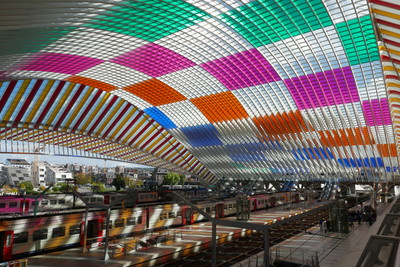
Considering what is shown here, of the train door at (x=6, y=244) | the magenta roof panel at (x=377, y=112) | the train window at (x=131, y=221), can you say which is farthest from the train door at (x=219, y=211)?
the magenta roof panel at (x=377, y=112)

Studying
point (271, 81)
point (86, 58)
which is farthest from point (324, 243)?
point (86, 58)

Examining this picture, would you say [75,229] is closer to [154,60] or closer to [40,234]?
[40,234]

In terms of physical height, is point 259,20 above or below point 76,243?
above

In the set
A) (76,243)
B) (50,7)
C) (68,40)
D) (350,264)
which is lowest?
(76,243)

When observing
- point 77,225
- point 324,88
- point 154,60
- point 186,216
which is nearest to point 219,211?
point 186,216

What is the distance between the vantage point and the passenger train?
18688 mm

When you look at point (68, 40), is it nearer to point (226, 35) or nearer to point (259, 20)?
point (226, 35)

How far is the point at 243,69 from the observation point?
40.8 metres

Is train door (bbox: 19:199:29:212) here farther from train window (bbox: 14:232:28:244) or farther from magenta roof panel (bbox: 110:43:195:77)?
magenta roof panel (bbox: 110:43:195:77)

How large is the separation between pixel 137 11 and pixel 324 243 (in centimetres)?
2449

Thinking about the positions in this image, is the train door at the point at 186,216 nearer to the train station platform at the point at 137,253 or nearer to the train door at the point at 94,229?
the train station platform at the point at 137,253

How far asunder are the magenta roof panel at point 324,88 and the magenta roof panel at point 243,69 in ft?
10.6

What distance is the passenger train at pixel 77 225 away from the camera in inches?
736

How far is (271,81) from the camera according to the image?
4216 cm
